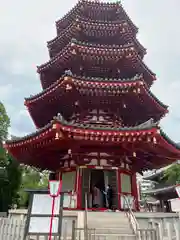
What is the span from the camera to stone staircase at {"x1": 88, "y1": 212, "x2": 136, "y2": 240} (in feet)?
29.8

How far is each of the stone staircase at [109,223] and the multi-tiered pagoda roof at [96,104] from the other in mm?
3025

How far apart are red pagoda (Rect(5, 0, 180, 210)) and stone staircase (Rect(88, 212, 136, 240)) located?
173cm

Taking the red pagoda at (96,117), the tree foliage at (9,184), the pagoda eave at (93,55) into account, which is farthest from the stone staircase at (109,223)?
the tree foliage at (9,184)

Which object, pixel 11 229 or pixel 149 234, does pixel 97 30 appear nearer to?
pixel 149 234

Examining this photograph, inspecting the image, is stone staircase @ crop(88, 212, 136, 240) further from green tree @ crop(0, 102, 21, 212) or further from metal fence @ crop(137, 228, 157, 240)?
green tree @ crop(0, 102, 21, 212)

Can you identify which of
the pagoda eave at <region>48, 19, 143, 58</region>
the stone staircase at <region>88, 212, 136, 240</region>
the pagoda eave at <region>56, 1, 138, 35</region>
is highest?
the pagoda eave at <region>56, 1, 138, 35</region>

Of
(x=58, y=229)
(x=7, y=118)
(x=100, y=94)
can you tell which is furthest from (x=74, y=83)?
(x=7, y=118)

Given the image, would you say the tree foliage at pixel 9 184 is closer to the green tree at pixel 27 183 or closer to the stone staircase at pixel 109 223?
the green tree at pixel 27 183

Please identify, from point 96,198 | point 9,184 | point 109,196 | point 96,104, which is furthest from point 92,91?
point 9,184

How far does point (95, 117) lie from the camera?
13773 millimetres

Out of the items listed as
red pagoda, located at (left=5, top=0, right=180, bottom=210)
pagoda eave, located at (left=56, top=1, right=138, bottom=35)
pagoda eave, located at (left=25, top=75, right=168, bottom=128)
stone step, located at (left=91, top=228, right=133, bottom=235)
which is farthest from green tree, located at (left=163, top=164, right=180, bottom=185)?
stone step, located at (left=91, top=228, right=133, bottom=235)

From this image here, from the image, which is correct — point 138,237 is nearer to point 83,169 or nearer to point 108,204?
point 108,204

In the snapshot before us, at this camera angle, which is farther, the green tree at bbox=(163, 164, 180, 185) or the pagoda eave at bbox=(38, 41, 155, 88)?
the green tree at bbox=(163, 164, 180, 185)

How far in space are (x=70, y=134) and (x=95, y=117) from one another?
339cm
